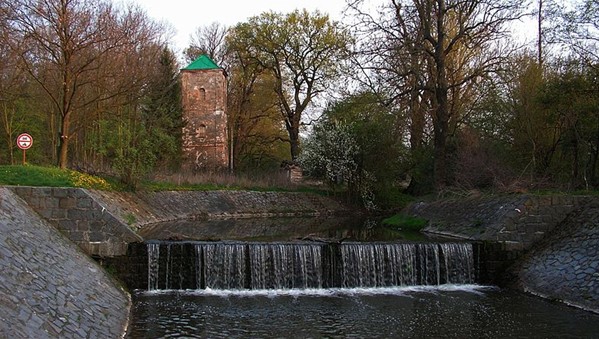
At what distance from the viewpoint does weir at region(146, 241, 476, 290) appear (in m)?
12.0

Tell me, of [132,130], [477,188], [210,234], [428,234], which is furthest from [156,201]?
[477,188]

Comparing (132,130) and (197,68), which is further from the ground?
(197,68)

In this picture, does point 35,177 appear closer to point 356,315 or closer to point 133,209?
point 133,209

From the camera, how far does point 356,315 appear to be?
9.64 m

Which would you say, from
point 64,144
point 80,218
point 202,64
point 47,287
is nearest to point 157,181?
point 64,144

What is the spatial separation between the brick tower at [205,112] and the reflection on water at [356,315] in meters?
28.0

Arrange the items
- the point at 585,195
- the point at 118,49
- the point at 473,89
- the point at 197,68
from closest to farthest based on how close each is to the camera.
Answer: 1. the point at 585,195
2. the point at 118,49
3. the point at 473,89
4. the point at 197,68

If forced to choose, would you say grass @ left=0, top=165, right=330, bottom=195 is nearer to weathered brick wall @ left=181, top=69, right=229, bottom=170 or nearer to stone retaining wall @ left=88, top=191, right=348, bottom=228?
stone retaining wall @ left=88, top=191, right=348, bottom=228

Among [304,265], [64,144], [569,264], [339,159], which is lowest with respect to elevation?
[304,265]

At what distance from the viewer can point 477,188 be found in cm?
A: 1891

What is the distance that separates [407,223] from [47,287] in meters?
15.5

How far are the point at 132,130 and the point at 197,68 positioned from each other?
55.8 ft

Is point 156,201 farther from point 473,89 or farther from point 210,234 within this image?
point 473,89

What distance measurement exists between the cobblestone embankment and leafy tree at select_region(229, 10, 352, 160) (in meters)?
28.9
